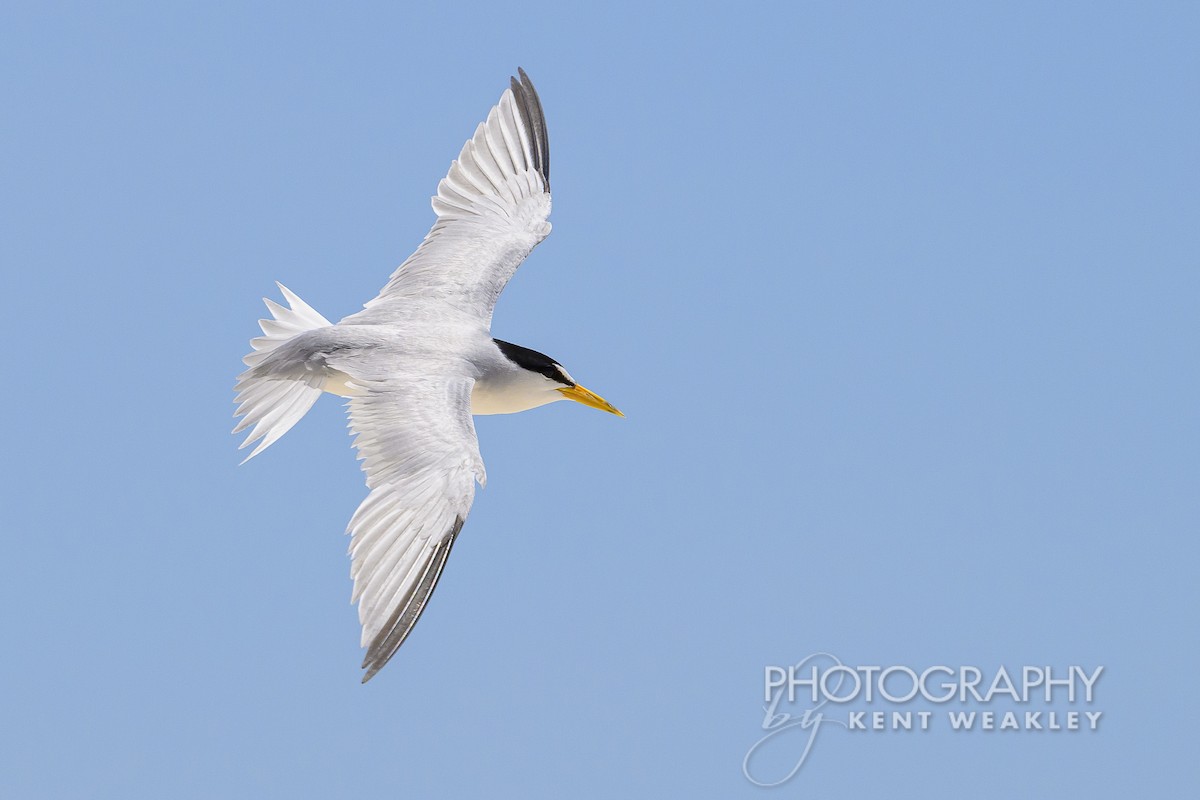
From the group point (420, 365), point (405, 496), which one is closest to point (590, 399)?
point (420, 365)

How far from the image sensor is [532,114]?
484 inches

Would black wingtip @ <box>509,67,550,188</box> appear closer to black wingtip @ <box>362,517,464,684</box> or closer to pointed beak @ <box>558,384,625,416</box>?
pointed beak @ <box>558,384,625,416</box>

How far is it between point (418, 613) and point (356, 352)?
2.39m

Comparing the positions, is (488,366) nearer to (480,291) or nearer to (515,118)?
(480,291)

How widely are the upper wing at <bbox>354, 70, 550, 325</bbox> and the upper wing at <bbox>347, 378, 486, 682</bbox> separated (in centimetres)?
157

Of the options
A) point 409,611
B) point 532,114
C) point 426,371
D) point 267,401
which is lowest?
point 409,611

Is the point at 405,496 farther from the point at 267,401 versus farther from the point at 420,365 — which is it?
the point at 267,401

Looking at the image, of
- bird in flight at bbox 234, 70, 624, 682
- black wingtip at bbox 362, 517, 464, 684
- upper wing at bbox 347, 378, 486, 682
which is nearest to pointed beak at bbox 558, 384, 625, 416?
bird in flight at bbox 234, 70, 624, 682

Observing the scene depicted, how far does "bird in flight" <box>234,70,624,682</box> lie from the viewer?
776 centimetres

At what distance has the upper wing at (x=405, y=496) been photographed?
745cm

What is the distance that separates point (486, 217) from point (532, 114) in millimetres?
1225

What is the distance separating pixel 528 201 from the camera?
11.9 metres

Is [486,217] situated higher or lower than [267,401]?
higher

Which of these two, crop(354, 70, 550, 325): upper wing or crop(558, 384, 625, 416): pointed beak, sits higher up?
crop(354, 70, 550, 325): upper wing
